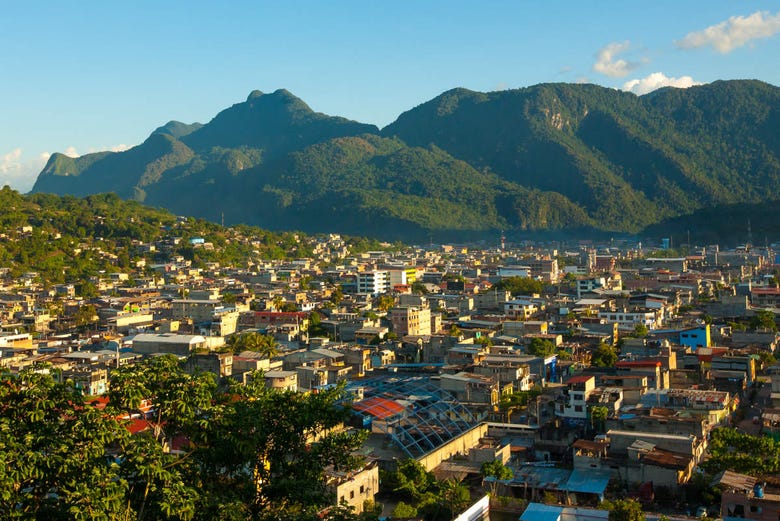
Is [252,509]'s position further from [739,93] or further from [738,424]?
[739,93]

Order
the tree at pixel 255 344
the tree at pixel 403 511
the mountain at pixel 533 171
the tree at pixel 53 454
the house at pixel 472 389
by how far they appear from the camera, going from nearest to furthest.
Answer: the tree at pixel 53 454 → the tree at pixel 403 511 → the house at pixel 472 389 → the tree at pixel 255 344 → the mountain at pixel 533 171

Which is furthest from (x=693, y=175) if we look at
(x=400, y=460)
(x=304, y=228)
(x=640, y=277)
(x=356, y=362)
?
(x=400, y=460)

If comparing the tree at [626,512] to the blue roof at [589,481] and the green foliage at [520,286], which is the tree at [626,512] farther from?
the green foliage at [520,286]

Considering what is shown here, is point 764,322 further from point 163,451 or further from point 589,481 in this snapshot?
point 163,451

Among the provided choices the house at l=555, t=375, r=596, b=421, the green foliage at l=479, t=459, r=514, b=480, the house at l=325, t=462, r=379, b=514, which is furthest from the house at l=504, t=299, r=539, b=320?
the house at l=325, t=462, r=379, b=514

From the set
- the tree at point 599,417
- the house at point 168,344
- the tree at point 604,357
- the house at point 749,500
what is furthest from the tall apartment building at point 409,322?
the house at point 749,500

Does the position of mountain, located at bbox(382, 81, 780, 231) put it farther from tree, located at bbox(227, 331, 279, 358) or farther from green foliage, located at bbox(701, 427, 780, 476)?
green foliage, located at bbox(701, 427, 780, 476)
